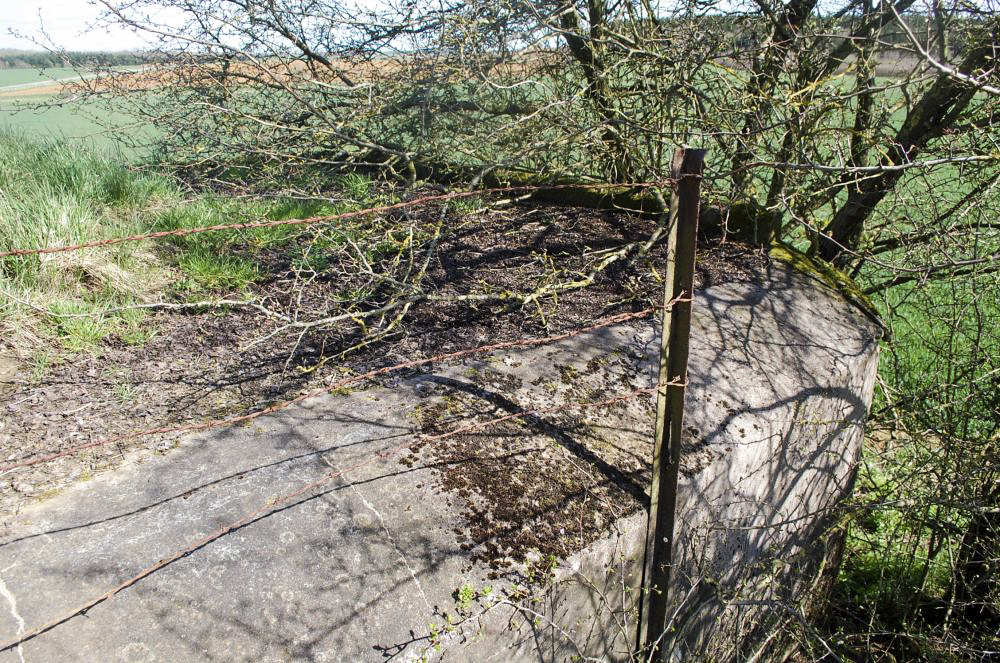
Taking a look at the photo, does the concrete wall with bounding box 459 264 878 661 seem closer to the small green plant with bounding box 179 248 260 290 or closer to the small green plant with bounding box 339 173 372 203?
the small green plant with bounding box 179 248 260 290

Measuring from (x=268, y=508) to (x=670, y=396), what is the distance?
125 centimetres

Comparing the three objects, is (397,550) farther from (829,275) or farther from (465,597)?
(829,275)

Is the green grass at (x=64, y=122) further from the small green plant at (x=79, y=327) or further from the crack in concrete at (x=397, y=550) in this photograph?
the crack in concrete at (x=397, y=550)

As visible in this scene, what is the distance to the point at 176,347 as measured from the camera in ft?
10.1

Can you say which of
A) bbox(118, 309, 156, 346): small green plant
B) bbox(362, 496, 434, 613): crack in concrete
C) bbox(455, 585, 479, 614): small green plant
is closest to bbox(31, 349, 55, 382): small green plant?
bbox(118, 309, 156, 346): small green plant

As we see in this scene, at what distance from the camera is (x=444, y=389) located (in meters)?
2.62

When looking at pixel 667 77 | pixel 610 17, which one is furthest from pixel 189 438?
pixel 610 17

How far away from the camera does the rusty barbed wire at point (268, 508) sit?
63.5 inches

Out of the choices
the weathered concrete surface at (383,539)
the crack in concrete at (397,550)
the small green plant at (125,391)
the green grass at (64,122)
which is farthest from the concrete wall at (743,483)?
the green grass at (64,122)

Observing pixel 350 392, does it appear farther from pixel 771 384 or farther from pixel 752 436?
pixel 771 384

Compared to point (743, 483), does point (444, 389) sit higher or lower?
higher

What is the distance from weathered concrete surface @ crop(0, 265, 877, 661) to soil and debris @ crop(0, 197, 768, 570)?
7 cm

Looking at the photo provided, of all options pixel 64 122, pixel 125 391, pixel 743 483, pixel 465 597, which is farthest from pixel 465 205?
pixel 64 122

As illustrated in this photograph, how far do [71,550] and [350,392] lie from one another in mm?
1029
